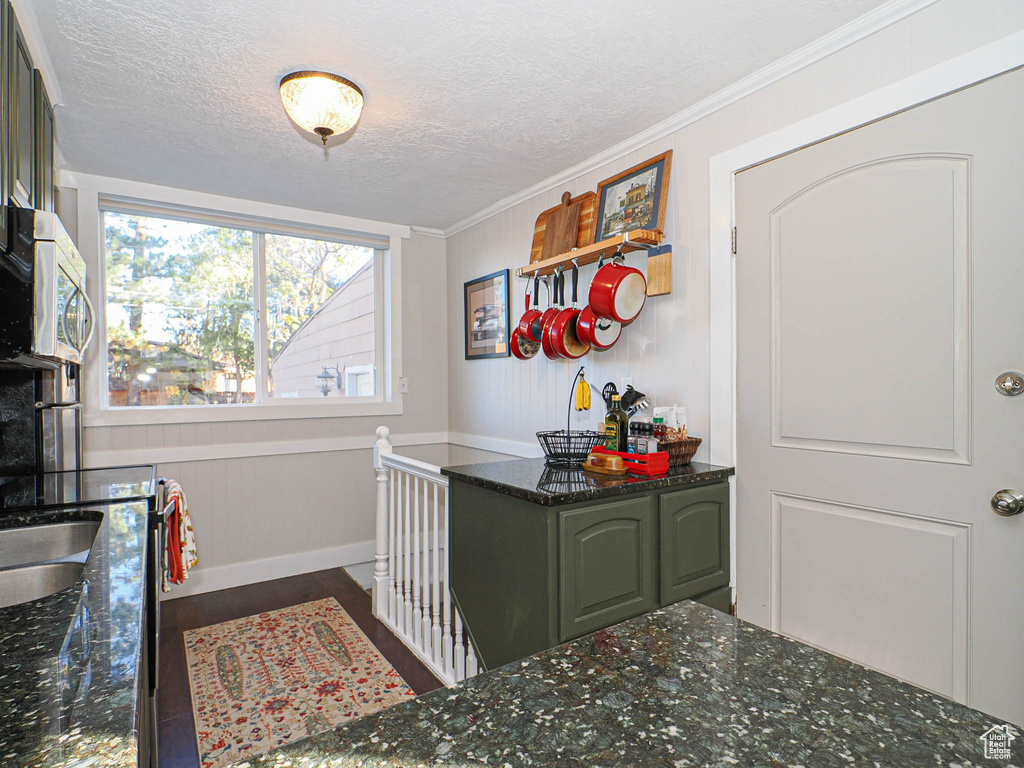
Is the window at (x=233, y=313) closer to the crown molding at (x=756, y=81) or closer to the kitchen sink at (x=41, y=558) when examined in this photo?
the crown molding at (x=756, y=81)

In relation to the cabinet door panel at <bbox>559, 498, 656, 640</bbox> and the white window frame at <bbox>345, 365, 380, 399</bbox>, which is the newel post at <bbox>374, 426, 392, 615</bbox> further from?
the cabinet door panel at <bbox>559, 498, 656, 640</bbox>

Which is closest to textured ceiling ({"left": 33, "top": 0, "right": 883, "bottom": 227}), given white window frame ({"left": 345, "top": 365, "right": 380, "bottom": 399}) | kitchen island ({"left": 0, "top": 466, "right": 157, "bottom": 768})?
white window frame ({"left": 345, "top": 365, "right": 380, "bottom": 399})

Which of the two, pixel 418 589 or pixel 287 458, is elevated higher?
pixel 287 458

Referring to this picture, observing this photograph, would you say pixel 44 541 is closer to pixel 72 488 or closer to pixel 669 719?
pixel 72 488

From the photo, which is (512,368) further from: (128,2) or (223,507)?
(128,2)

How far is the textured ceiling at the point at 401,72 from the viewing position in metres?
1.71

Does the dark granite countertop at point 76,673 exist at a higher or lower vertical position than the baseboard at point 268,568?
higher

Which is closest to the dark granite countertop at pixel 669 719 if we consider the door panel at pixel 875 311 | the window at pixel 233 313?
the door panel at pixel 875 311

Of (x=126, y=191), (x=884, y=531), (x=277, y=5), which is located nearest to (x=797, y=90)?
(x=884, y=531)

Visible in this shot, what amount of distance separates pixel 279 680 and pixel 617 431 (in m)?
1.76

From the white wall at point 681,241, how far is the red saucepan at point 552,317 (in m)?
0.15

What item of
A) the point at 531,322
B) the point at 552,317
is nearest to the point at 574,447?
the point at 552,317

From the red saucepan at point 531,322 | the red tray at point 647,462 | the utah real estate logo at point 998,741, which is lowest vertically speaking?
the utah real estate logo at point 998,741

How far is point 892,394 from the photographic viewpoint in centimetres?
169
